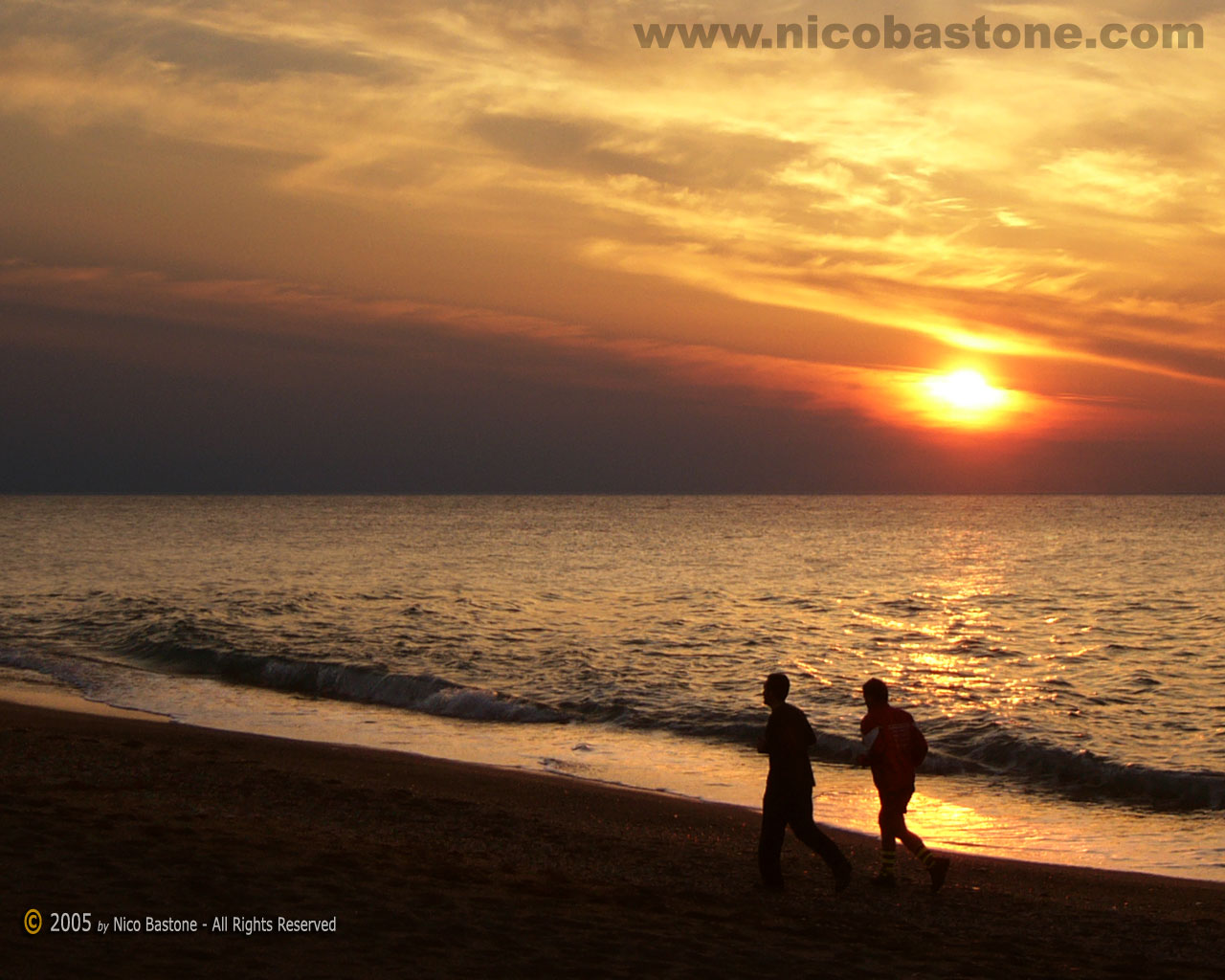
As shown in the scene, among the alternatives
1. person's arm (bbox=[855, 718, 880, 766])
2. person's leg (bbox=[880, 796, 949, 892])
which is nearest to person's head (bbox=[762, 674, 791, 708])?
person's arm (bbox=[855, 718, 880, 766])

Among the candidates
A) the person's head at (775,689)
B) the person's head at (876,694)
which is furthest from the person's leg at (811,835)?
the person's head at (876,694)

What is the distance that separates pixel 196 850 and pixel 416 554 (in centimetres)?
6966

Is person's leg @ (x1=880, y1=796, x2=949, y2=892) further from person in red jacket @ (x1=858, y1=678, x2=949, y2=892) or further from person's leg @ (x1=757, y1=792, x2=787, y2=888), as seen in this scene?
person's leg @ (x1=757, y1=792, x2=787, y2=888)

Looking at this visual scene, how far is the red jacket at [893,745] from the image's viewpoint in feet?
31.8

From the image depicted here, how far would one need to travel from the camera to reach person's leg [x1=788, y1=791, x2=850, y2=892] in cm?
952

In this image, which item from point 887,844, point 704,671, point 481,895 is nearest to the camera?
point 481,895

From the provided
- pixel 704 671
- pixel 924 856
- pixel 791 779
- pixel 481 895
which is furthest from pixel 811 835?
pixel 704 671

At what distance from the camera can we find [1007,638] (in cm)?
3609

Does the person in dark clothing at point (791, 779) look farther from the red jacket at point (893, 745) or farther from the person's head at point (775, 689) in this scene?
the red jacket at point (893, 745)

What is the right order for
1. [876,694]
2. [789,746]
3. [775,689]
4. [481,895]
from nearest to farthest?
[481,895], [775,689], [789,746], [876,694]

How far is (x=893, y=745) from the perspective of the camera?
9.69 m

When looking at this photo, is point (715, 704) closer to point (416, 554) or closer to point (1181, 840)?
point (1181, 840)

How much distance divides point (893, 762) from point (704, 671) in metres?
17.5

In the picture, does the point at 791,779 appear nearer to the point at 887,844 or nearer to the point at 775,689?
the point at 775,689
